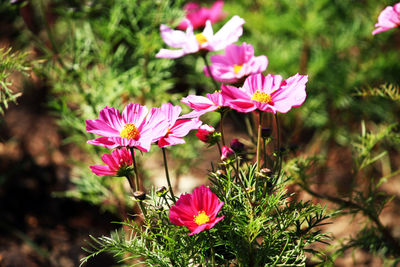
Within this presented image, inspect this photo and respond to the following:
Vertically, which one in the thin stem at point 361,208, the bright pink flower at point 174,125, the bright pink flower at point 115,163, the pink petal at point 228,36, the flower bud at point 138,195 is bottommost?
the thin stem at point 361,208

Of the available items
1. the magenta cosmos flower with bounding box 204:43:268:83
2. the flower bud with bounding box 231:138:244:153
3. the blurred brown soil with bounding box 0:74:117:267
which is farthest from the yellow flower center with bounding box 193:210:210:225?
the blurred brown soil with bounding box 0:74:117:267

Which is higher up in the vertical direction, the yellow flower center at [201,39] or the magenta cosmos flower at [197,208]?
the yellow flower center at [201,39]

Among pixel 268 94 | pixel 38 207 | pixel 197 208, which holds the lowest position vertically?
pixel 38 207

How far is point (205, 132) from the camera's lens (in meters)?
0.56

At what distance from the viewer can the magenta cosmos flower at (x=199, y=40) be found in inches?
25.9

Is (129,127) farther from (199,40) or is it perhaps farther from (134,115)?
(199,40)

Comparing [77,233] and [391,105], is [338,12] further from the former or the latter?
[77,233]

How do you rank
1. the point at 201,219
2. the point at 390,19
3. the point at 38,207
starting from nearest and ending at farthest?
the point at 201,219 < the point at 390,19 < the point at 38,207

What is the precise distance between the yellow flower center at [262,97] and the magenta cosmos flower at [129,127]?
0.44 feet

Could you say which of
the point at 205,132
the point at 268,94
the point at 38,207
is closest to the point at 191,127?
the point at 205,132

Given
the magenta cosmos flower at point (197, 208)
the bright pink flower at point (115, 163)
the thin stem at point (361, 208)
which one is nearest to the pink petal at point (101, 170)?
the bright pink flower at point (115, 163)

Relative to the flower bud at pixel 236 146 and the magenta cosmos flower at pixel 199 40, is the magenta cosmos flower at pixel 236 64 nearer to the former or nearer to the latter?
the magenta cosmos flower at pixel 199 40

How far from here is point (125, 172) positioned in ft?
1.79

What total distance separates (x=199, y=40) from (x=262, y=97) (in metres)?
0.23
